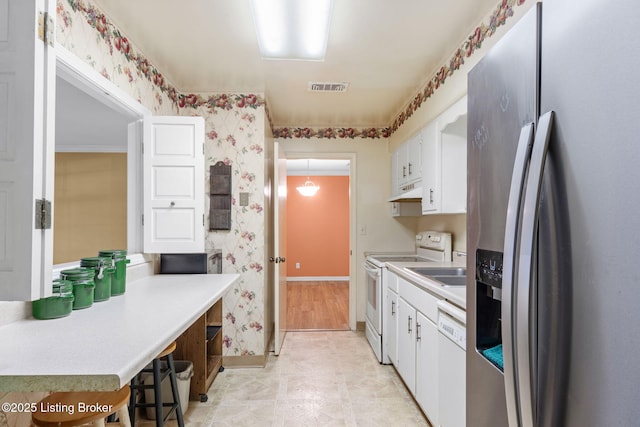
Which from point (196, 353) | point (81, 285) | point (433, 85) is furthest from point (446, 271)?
point (81, 285)

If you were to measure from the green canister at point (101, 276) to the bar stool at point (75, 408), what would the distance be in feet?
1.47

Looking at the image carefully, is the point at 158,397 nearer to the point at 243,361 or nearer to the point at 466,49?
the point at 243,361

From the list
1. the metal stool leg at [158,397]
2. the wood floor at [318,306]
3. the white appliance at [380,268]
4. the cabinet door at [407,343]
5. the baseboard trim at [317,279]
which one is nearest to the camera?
the metal stool leg at [158,397]

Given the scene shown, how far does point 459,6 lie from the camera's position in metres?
1.84

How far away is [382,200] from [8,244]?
11.6ft

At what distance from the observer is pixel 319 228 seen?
7152 mm

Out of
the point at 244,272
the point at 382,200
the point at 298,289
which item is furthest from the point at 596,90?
the point at 298,289

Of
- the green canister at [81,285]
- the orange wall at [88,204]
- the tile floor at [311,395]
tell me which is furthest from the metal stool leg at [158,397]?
the orange wall at [88,204]

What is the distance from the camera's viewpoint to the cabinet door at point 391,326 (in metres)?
2.70

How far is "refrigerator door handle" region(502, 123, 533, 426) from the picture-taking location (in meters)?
0.67

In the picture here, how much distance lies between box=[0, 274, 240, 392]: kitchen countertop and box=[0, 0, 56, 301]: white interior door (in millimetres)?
199

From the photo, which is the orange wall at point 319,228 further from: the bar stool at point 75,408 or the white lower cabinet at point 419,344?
the bar stool at point 75,408

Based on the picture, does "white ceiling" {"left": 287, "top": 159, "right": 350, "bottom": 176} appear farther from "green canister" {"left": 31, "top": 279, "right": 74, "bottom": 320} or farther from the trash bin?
"green canister" {"left": 31, "top": 279, "right": 74, "bottom": 320}

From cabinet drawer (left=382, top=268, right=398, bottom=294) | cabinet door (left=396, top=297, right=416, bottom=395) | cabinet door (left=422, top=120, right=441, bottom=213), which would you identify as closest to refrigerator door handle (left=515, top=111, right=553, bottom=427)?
cabinet door (left=396, top=297, right=416, bottom=395)
